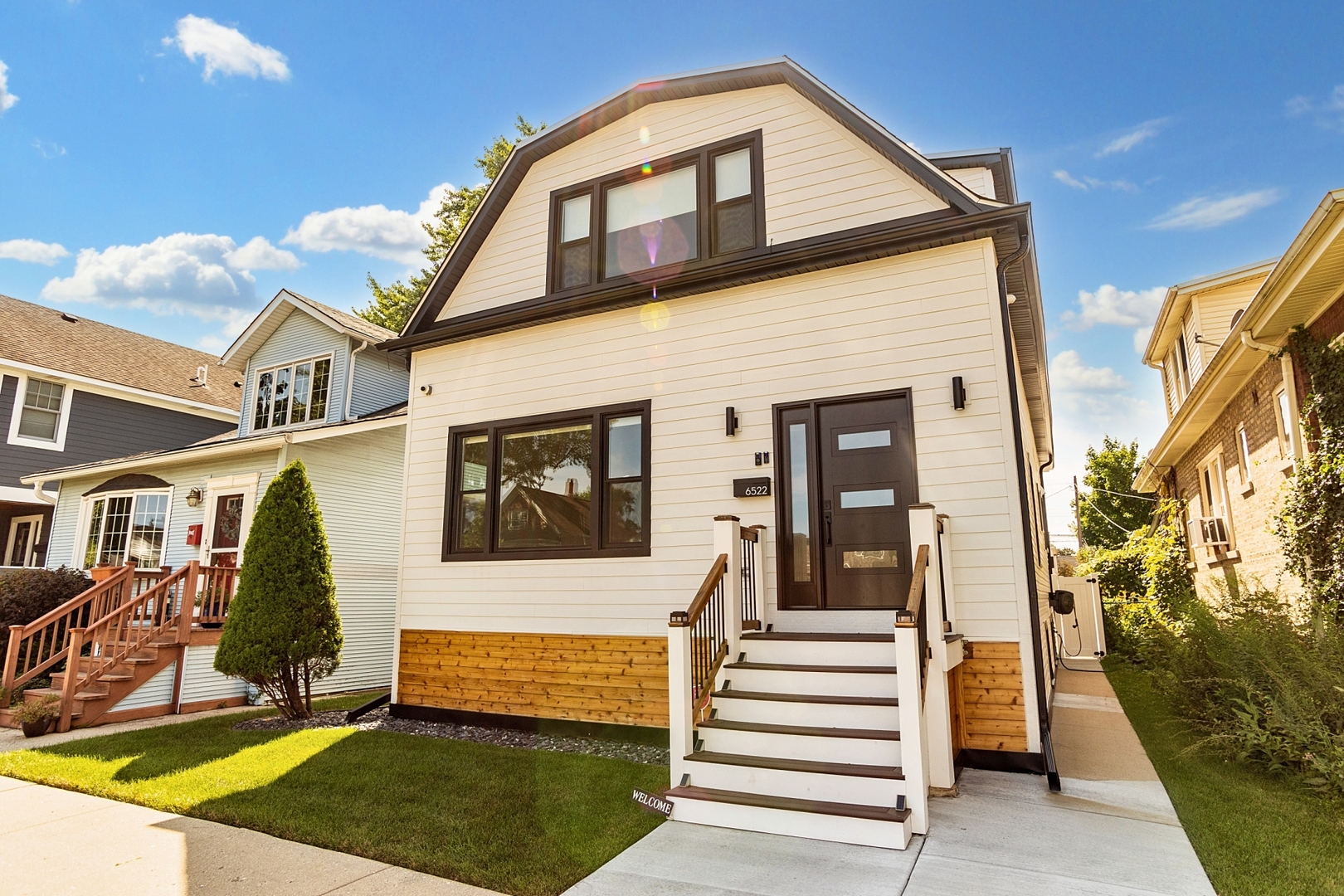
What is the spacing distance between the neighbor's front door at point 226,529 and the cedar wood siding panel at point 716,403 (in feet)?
18.4

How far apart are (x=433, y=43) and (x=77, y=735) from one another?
29.6ft

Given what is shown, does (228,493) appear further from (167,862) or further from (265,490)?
(167,862)

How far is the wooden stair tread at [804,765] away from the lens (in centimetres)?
413

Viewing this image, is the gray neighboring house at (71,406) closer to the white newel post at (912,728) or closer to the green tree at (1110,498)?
the white newel post at (912,728)

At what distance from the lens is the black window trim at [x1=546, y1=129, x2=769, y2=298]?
7.03 meters

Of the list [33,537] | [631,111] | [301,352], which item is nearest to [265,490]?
[301,352]

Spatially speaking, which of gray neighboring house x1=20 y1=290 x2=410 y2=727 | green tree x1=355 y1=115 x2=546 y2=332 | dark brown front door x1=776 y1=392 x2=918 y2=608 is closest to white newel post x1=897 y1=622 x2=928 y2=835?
dark brown front door x1=776 y1=392 x2=918 y2=608

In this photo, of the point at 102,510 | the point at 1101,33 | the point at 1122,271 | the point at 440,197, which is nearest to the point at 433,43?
the point at 1101,33

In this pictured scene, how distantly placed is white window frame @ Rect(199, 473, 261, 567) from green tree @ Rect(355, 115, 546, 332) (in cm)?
1011

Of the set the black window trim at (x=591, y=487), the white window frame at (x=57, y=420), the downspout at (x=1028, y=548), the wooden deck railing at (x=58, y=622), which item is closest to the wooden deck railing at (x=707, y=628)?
the black window trim at (x=591, y=487)

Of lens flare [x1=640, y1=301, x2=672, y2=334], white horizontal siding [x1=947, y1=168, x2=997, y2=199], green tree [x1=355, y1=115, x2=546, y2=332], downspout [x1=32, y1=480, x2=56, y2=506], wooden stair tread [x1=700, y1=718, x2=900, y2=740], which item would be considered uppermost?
green tree [x1=355, y1=115, x2=546, y2=332]

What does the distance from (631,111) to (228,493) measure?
9.40 metres

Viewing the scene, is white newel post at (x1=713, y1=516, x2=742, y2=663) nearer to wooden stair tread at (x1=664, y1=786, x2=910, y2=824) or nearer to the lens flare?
wooden stair tread at (x1=664, y1=786, x2=910, y2=824)

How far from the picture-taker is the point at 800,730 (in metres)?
4.58
